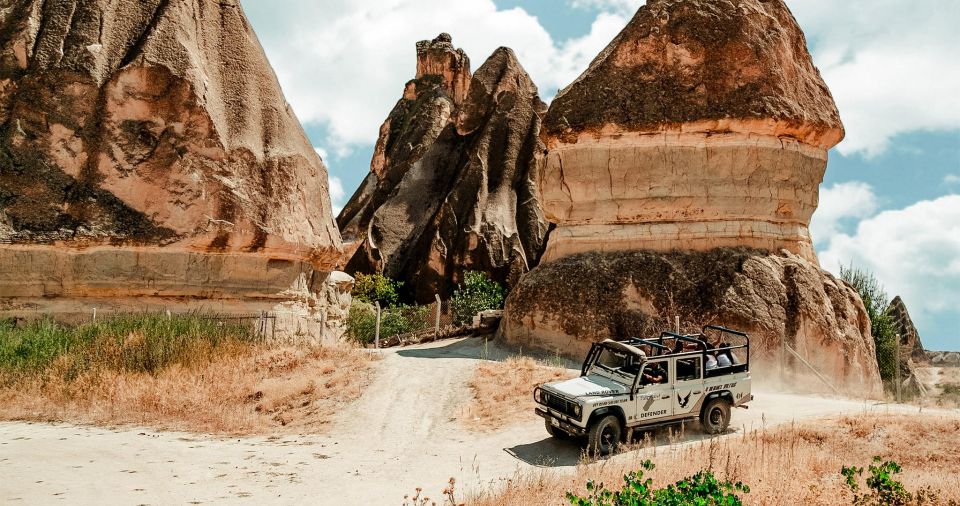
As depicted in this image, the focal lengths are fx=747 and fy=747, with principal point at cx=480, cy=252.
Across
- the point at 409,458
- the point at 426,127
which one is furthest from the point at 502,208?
the point at 409,458

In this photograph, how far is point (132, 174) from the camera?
13.0 m

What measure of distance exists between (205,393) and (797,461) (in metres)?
7.62

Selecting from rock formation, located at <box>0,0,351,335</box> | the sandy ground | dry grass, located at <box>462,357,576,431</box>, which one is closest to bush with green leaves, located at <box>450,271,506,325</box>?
rock formation, located at <box>0,0,351,335</box>

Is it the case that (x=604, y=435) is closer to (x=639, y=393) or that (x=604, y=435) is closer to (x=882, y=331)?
(x=639, y=393)

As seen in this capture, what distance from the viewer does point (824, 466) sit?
7539 mm

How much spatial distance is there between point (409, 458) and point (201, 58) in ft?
31.0

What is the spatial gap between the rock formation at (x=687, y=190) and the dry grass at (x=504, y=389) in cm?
232

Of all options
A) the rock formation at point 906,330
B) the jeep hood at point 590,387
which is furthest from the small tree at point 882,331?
the jeep hood at point 590,387

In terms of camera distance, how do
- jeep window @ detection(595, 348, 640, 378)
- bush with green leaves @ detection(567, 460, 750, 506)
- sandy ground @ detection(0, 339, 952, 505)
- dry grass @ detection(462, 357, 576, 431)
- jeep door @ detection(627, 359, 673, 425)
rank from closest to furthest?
bush with green leaves @ detection(567, 460, 750, 506), sandy ground @ detection(0, 339, 952, 505), jeep door @ detection(627, 359, 673, 425), jeep window @ detection(595, 348, 640, 378), dry grass @ detection(462, 357, 576, 431)

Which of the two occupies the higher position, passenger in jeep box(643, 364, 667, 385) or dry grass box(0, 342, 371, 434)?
passenger in jeep box(643, 364, 667, 385)

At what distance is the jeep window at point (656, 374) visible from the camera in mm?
8836

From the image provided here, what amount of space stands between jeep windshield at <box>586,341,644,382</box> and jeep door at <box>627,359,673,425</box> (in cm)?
16

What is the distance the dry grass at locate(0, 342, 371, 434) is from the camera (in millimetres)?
9586

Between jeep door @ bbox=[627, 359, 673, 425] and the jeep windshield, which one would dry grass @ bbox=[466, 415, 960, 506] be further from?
the jeep windshield
